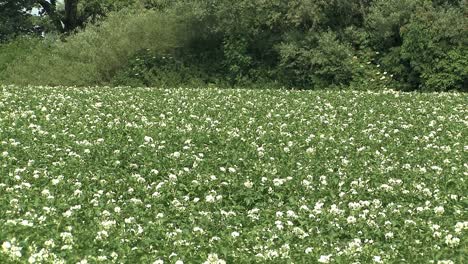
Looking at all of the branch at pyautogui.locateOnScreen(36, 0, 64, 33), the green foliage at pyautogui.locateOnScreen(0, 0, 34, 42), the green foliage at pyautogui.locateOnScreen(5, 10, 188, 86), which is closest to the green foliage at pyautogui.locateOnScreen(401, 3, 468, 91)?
the green foliage at pyautogui.locateOnScreen(5, 10, 188, 86)

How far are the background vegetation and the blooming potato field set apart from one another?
14.0 meters

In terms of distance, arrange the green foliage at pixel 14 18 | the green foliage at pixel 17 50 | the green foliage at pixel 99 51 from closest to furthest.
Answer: the green foliage at pixel 99 51 → the green foliage at pixel 17 50 → the green foliage at pixel 14 18

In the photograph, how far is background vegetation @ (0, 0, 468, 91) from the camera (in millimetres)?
31070

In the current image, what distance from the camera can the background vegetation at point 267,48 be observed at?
3107cm

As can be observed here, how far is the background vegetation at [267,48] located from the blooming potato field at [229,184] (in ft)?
45.8

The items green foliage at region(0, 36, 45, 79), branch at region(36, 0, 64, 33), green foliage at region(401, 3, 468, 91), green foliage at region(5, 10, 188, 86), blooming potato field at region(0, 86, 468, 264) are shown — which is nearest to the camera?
blooming potato field at region(0, 86, 468, 264)

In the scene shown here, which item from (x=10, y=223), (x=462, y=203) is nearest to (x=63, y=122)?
(x=10, y=223)

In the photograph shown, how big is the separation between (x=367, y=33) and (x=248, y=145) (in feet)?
75.5

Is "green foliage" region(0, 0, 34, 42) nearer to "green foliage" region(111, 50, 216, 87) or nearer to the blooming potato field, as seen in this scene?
"green foliage" region(111, 50, 216, 87)

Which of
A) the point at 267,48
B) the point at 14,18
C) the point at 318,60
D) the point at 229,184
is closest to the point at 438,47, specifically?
the point at 318,60

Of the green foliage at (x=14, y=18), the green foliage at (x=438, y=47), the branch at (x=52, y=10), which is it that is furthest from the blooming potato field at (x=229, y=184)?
the branch at (x=52, y=10)

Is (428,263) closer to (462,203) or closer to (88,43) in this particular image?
(462,203)

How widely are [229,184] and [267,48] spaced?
26.8m

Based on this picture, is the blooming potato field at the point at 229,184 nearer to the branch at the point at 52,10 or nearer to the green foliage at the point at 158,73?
the green foliage at the point at 158,73
